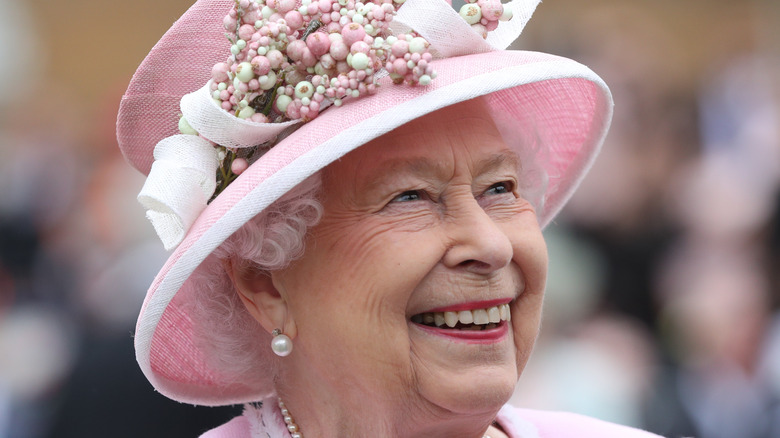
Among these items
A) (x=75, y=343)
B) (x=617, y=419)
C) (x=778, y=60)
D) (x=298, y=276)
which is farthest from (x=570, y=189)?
(x=778, y=60)

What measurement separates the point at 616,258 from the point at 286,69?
3132mm

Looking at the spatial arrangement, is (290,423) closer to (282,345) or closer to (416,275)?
(282,345)

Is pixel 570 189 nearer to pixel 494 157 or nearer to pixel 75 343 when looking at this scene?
pixel 494 157

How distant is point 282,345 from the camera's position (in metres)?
2.15

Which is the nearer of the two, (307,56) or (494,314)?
(307,56)

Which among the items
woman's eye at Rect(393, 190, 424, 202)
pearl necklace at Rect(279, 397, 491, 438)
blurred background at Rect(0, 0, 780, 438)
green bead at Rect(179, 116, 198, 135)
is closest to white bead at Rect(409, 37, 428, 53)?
woman's eye at Rect(393, 190, 424, 202)

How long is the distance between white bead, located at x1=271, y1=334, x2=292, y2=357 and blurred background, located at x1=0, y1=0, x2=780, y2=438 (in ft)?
6.27

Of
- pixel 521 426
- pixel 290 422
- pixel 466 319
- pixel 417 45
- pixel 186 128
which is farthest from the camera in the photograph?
pixel 521 426

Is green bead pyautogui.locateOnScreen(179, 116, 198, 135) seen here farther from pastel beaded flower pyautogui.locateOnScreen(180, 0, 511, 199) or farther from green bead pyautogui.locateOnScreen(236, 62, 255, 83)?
green bead pyautogui.locateOnScreen(236, 62, 255, 83)

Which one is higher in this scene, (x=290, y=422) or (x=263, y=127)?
(x=263, y=127)

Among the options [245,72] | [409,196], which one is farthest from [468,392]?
[245,72]

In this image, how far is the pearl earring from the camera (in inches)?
84.7

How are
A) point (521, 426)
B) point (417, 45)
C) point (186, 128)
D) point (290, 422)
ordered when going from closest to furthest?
point (417, 45) → point (186, 128) → point (290, 422) → point (521, 426)

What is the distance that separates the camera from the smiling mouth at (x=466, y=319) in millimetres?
2033
